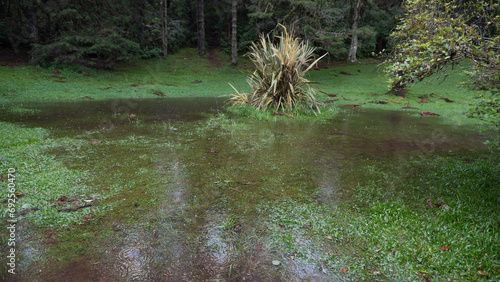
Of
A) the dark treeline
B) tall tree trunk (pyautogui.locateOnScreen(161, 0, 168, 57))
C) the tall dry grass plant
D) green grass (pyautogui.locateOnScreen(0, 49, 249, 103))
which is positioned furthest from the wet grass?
tall tree trunk (pyautogui.locateOnScreen(161, 0, 168, 57))

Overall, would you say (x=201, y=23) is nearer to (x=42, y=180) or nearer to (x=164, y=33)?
(x=164, y=33)

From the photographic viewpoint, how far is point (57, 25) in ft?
47.8

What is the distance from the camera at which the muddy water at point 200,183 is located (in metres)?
1.73

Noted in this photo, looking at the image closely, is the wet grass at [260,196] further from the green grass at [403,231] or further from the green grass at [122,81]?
the green grass at [122,81]

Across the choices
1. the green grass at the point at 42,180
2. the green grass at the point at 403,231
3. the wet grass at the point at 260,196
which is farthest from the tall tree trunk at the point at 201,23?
the green grass at the point at 403,231

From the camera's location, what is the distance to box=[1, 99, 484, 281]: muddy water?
5.66 ft

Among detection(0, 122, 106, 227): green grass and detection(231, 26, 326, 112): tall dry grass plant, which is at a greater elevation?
detection(231, 26, 326, 112): tall dry grass plant

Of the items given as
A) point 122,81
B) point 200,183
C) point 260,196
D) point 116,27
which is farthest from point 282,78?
point 116,27

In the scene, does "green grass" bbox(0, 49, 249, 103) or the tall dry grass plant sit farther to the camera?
"green grass" bbox(0, 49, 249, 103)

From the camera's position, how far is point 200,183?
2.94 m

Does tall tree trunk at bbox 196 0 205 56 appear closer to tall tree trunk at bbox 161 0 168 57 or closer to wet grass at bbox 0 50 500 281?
tall tree trunk at bbox 161 0 168 57

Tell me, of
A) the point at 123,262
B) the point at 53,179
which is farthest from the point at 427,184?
the point at 53,179

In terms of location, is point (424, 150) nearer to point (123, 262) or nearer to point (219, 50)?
point (123, 262)

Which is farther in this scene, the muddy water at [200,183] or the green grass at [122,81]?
the green grass at [122,81]
